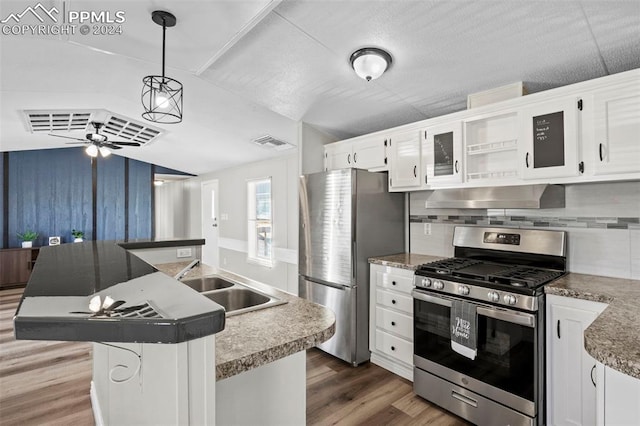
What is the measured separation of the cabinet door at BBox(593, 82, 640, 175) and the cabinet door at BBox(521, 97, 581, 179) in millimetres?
108

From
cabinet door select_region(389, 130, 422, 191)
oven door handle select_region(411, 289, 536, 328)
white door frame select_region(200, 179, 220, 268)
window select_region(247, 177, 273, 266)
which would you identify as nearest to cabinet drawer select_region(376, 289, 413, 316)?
oven door handle select_region(411, 289, 536, 328)

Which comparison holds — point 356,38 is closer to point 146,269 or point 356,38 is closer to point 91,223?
point 146,269

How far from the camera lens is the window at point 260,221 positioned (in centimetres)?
554

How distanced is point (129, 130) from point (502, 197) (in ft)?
17.8

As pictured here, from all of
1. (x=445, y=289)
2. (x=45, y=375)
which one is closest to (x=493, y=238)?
(x=445, y=289)

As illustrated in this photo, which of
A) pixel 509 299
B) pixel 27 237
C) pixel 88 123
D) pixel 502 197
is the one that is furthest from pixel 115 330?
pixel 27 237

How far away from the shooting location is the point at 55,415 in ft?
7.45

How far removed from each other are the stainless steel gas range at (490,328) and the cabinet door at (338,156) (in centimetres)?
146

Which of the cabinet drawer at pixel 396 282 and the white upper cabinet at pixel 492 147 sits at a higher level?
the white upper cabinet at pixel 492 147

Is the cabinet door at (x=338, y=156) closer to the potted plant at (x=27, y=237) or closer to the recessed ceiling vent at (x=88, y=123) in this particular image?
the recessed ceiling vent at (x=88, y=123)

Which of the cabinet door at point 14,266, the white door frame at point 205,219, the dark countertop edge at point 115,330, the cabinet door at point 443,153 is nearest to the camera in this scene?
the dark countertop edge at point 115,330

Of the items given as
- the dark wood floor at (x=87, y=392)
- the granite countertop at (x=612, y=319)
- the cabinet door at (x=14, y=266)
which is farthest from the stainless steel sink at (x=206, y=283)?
the cabinet door at (x=14, y=266)

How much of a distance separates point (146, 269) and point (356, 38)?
6.20ft

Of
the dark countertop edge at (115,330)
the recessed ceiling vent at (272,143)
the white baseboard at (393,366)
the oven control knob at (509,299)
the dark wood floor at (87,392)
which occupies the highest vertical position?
the recessed ceiling vent at (272,143)
